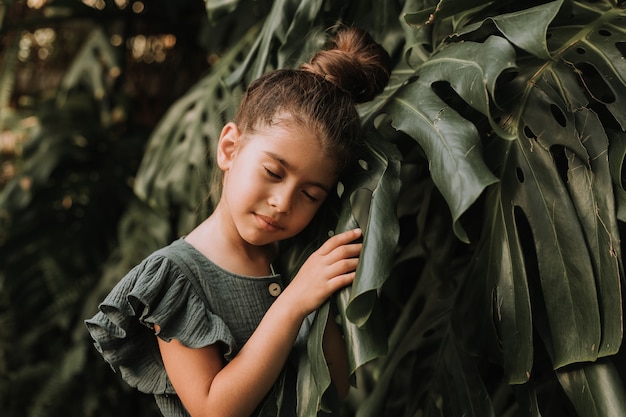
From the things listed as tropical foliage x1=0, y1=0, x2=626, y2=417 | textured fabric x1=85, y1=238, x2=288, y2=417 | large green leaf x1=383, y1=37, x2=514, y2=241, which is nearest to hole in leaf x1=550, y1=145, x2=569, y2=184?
tropical foliage x1=0, y1=0, x2=626, y2=417

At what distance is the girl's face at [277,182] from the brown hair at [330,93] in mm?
19

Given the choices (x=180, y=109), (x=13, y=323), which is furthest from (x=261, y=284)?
(x=13, y=323)

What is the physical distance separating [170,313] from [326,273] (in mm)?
212

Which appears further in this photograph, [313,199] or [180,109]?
[180,109]

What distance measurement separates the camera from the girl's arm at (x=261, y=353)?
968 mm

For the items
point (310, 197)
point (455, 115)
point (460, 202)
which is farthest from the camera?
point (310, 197)

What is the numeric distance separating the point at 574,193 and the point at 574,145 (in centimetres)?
6

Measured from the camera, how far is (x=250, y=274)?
112cm

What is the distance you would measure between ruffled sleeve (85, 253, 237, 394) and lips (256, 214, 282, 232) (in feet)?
0.41

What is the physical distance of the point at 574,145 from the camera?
3.41ft

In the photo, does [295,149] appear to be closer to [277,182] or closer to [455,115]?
[277,182]

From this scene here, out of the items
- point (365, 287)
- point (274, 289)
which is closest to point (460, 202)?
point (365, 287)

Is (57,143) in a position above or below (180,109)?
below

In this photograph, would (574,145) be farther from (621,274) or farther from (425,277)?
(425,277)
